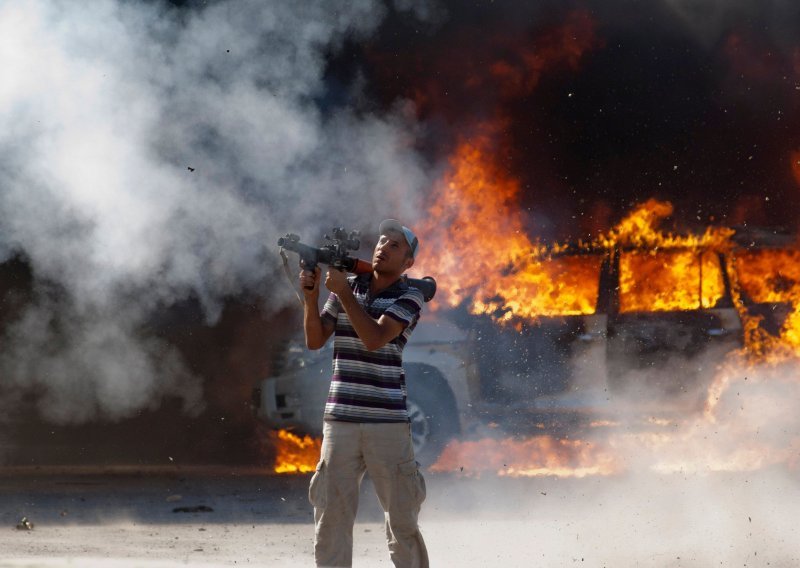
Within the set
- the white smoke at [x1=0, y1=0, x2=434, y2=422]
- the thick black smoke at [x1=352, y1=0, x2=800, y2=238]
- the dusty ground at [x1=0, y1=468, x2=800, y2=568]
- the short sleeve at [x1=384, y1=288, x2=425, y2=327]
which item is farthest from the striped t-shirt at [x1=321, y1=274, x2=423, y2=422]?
the thick black smoke at [x1=352, y1=0, x2=800, y2=238]

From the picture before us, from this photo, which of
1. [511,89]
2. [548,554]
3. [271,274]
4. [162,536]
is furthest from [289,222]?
[548,554]

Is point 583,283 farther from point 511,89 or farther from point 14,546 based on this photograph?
point 14,546

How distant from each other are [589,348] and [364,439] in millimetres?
4756

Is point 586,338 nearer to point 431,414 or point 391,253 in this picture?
point 431,414

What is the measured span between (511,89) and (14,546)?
749 centimetres

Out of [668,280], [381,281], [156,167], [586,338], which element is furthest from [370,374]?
[156,167]

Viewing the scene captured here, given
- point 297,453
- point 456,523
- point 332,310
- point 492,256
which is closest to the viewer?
point 332,310

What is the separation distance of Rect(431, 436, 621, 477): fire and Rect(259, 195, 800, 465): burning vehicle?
0.49 feet

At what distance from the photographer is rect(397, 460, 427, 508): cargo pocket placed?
13.5 ft

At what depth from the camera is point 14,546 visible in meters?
6.20

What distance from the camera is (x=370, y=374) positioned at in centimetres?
411

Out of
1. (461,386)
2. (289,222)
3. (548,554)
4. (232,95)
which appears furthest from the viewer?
(289,222)

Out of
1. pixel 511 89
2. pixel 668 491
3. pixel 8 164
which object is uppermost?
pixel 511 89

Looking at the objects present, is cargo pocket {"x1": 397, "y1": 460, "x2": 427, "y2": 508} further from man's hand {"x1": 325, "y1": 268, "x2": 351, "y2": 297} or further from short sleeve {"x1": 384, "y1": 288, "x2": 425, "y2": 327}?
man's hand {"x1": 325, "y1": 268, "x2": 351, "y2": 297}
